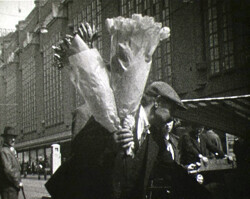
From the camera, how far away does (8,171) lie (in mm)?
7227

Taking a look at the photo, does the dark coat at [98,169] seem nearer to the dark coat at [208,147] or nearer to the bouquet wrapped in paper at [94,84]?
the bouquet wrapped in paper at [94,84]

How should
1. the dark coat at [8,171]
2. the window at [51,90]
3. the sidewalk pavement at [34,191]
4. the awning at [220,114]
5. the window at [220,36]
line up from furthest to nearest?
the window at [51,90] < the sidewalk pavement at [34,191] < the window at [220,36] < the awning at [220,114] < the dark coat at [8,171]

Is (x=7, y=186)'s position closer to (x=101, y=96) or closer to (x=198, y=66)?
(x=101, y=96)

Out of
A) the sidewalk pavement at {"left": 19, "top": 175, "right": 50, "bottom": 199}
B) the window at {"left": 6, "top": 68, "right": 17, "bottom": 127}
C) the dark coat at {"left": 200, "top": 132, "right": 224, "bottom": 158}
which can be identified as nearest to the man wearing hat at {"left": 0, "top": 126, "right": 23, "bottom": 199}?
the dark coat at {"left": 200, "top": 132, "right": 224, "bottom": 158}

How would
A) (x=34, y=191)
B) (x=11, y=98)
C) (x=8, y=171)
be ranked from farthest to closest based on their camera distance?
1. (x=11, y=98)
2. (x=34, y=191)
3. (x=8, y=171)

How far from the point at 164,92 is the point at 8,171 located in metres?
5.16

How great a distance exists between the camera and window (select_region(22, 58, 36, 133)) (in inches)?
1654

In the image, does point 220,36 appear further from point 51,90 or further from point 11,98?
point 11,98

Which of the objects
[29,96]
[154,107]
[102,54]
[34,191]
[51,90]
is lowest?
[34,191]

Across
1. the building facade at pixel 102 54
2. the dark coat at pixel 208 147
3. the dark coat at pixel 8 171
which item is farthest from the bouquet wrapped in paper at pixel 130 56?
the dark coat at pixel 8 171

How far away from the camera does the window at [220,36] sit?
13930mm

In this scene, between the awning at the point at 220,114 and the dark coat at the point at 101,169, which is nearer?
the dark coat at the point at 101,169

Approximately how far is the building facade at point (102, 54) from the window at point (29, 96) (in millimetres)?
80

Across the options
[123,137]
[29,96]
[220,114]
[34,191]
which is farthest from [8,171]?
[29,96]
